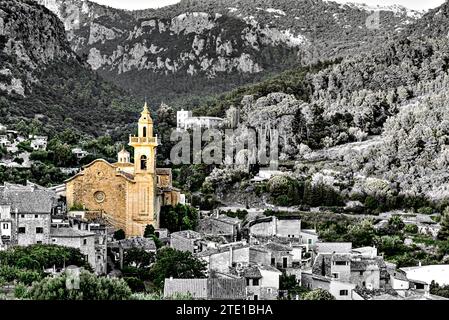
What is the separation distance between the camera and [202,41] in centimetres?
5991

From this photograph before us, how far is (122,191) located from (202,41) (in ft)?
148

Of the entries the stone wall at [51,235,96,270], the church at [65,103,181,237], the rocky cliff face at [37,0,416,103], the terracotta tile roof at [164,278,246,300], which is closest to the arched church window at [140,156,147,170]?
the church at [65,103,181,237]

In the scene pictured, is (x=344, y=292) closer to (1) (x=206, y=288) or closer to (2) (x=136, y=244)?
(1) (x=206, y=288)

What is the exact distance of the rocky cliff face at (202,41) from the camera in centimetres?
5672

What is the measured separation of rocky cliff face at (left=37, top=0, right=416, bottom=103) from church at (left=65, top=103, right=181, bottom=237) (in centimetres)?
3847

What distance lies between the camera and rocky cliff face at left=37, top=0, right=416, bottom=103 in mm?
56719

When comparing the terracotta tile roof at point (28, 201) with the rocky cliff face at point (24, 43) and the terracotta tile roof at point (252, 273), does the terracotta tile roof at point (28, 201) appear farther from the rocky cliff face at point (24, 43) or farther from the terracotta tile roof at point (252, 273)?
the rocky cliff face at point (24, 43)

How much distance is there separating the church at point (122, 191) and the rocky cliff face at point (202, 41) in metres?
38.5

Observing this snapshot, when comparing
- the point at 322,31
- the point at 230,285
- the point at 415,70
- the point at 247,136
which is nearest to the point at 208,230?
the point at 230,285

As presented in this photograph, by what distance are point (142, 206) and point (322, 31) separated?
141 feet

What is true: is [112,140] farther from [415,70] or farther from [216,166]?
[415,70]

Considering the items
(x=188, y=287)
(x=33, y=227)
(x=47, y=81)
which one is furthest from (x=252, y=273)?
(x=47, y=81)

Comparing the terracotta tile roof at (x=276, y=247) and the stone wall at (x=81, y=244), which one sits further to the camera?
the terracotta tile roof at (x=276, y=247)

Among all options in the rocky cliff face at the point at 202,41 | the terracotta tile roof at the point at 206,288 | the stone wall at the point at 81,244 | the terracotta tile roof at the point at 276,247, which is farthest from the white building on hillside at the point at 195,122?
the terracotta tile roof at the point at 206,288
